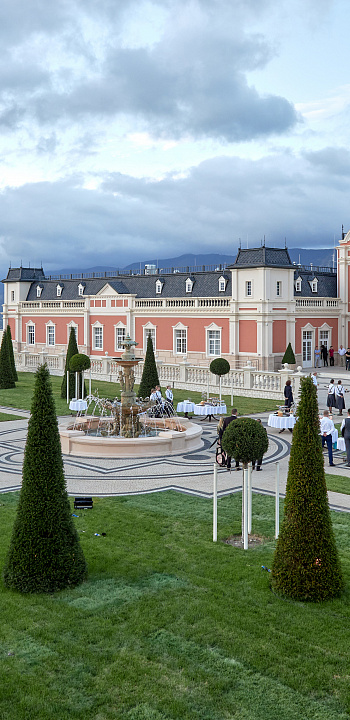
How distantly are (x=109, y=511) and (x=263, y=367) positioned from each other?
99.5 feet

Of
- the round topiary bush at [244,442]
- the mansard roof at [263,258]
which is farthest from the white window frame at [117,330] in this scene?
the round topiary bush at [244,442]

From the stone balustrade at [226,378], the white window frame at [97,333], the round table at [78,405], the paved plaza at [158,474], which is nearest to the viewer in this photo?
the paved plaza at [158,474]

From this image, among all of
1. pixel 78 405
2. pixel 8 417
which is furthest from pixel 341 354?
pixel 8 417

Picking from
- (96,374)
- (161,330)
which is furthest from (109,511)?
(161,330)

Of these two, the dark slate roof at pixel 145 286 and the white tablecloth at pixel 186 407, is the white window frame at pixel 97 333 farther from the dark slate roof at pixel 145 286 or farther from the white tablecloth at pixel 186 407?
the white tablecloth at pixel 186 407

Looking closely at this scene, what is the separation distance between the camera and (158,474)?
17.3 m

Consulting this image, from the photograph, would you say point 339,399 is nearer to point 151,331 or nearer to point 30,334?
point 151,331

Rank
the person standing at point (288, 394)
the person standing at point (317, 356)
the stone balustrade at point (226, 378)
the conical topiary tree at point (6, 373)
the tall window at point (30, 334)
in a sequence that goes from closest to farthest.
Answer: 1. the person standing at point (288, 394)
2. the stone balustrade at point (226, 378)
3. the conical topiary tree at point (6, 373)
4. the person standing at point (317, 356)
5. the tall window at point (30, 334)

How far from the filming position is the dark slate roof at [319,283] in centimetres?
4838

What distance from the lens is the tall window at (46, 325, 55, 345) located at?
58.1 m

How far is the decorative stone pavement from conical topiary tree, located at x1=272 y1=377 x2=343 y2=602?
4.92 m

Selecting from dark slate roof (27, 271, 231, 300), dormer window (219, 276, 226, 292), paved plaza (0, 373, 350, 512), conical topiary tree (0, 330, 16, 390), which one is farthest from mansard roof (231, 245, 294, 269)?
paved plaza (0, 373, 350, 512)

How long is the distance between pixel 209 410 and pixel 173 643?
1796 centimetres

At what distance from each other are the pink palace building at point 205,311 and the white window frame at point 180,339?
0.07m
